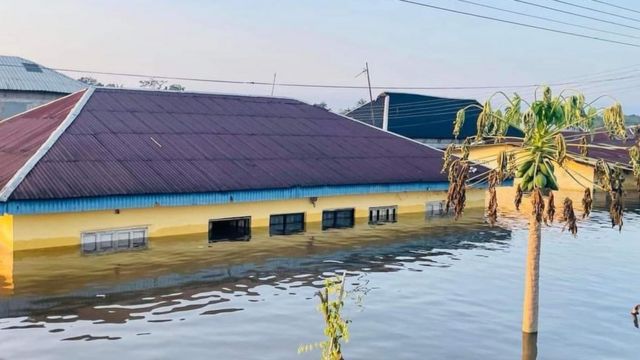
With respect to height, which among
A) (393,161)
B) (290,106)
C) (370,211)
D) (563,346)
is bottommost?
(563,346)

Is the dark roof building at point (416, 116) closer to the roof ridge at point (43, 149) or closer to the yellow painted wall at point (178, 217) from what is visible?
the yellow painted wall at point (178, 217)

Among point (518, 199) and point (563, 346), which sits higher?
point (518, 199)

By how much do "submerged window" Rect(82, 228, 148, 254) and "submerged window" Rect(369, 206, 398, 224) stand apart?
39.3ft

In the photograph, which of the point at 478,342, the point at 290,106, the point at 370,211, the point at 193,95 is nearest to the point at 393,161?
the point at 370,211

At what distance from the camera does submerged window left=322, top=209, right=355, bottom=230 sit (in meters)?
31.0

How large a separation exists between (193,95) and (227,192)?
12.0 meters

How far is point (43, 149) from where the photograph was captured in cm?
2531

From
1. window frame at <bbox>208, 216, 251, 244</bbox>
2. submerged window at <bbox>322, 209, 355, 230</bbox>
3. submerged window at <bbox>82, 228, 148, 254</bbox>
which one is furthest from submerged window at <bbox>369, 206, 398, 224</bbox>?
submerged window at <bbox>82, 228, 148, 254</bbox>

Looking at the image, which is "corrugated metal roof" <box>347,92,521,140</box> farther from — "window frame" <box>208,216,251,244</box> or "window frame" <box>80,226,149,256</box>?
"window frame" <box>80,226,149,256</box>

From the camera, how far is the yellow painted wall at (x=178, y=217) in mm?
22438

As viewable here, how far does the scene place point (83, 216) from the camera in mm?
23391

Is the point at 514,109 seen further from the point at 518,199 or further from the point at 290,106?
the point at 290,106

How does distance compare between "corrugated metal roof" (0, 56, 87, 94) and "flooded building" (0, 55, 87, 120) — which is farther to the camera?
"corrugated metal roof" (0, 56, 87, 94)

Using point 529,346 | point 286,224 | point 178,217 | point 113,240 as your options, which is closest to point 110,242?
point 113,240
